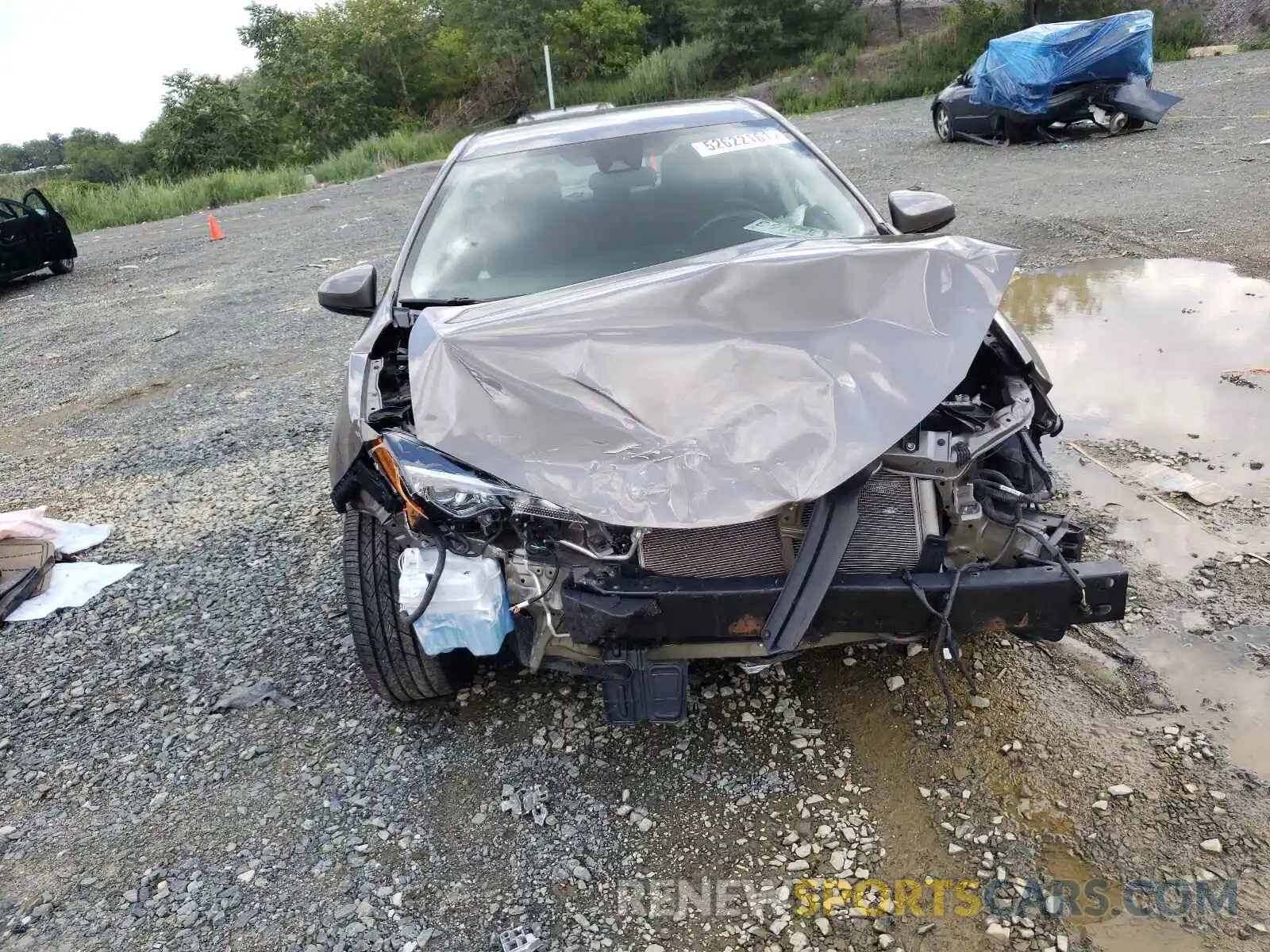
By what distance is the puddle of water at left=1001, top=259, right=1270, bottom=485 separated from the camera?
3.96 m

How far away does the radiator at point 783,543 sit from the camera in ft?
7.22

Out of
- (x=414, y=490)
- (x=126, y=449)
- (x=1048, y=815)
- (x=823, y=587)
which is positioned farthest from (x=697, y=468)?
(x=126, y=449)

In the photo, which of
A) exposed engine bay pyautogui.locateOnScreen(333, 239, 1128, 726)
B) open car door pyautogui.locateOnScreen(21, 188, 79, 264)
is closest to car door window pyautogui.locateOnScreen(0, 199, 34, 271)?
open car door pyautogui.locateOnScreen(21, 188, 79, 264)

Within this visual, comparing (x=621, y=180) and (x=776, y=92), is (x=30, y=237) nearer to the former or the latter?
(x=621, y=180)

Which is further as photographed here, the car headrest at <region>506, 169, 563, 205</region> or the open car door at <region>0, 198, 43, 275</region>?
the open car door at <region>0, 198, 43, 275</region>

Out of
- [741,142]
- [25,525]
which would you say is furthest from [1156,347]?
[25,525]

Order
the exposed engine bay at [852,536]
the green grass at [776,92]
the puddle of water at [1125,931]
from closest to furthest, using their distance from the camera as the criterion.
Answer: the puddle of water at [1125,931] < the exposed engine bay at [852,536] < the green grass at [776,92]

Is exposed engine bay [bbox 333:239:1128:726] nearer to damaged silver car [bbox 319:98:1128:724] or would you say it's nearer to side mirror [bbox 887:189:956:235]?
damaged silver car [bbox 319:98:1128:724]

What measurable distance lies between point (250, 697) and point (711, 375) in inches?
77.6

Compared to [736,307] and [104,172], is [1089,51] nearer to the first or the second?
[736,307]

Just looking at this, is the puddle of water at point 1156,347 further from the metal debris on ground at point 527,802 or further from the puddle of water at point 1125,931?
the metal debris on ground at point 527,802

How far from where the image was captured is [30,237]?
1130 cm

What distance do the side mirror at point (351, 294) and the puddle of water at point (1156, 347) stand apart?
3130mm

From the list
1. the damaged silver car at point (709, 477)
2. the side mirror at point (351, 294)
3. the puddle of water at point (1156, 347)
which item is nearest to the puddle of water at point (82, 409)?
the side mirror at point (351, 294)
